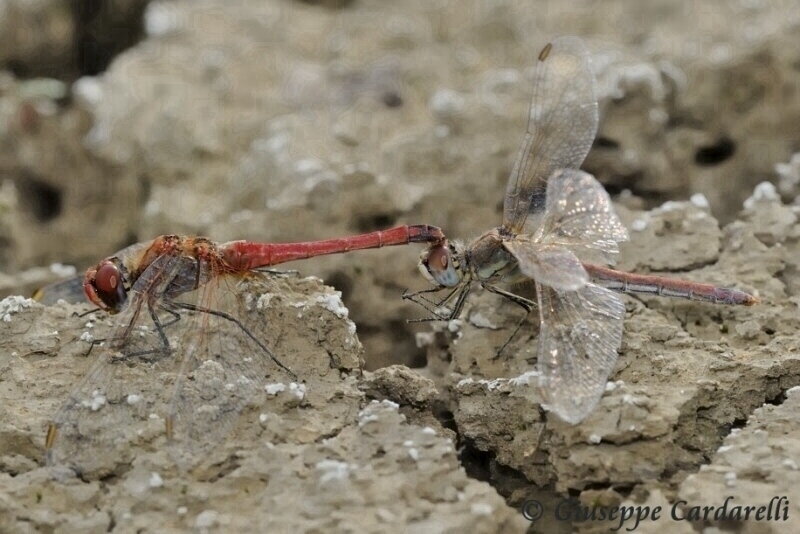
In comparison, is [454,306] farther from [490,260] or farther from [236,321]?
[236,321]

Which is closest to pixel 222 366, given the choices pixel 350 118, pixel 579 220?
pixel 579 220

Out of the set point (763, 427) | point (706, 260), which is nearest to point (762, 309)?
point (706, 260)

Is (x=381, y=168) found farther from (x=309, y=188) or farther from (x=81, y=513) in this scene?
(x=81, y=513)

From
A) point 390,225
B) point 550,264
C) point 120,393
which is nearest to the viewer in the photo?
point 120,393

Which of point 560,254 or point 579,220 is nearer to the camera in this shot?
point 560,254

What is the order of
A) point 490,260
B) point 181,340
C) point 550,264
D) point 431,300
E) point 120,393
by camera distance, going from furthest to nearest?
point 431,300
point 490,260
point 550,264
point 181,340
point 120,393

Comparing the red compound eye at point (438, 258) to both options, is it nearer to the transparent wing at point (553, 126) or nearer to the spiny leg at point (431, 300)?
the spiny leg at point (431, 300)
